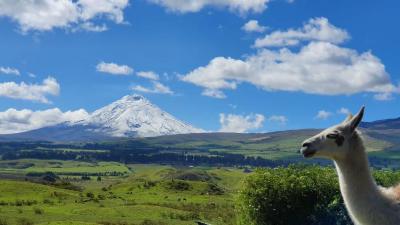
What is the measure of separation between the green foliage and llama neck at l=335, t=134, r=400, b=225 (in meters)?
39.9

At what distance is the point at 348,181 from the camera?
42.4 feet

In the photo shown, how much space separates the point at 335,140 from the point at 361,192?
1.35 metres

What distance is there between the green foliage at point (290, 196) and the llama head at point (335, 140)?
40.6 metres

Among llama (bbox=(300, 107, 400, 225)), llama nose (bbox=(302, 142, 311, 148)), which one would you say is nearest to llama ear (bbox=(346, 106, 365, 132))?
llama (bbox=(300, 107, 400, 225))

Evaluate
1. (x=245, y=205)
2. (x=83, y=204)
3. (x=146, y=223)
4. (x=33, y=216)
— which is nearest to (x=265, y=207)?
(x=245, y=205)

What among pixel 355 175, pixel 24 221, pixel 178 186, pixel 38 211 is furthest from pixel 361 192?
pixel 178 186

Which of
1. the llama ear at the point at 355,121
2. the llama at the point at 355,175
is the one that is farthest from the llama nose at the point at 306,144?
the llama ear at the point at 355,121

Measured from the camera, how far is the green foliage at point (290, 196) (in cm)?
5416

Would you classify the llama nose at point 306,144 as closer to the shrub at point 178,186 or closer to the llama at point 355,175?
the llama at point 355,175

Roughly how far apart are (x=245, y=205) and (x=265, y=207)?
269 centimetres

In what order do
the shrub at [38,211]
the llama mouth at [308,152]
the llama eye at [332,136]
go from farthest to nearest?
the shrub at [38,211], the llama eye at [332,136], the llama mouth at [308,152]

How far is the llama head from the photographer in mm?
12281

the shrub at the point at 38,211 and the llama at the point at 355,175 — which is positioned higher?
the llama at the point at 355,175

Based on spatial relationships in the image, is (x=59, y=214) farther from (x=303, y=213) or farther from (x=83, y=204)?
(x=303, y=213)
